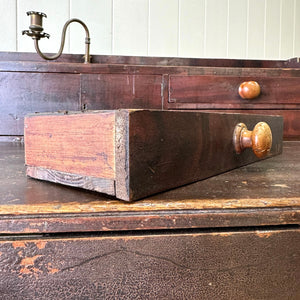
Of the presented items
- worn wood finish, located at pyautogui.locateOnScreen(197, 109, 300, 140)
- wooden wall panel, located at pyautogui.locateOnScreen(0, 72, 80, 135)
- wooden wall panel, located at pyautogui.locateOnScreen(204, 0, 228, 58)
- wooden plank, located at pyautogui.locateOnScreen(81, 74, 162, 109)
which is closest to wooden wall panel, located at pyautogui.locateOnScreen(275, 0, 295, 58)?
wooden wall panel, located at pyautogui.locateOnScreen(204, 0, 228, 58)

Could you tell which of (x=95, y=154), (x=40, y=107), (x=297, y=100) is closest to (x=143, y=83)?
(x=40, y=107)

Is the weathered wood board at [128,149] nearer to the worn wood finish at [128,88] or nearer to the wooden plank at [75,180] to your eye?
the wooden plank at [75,180]

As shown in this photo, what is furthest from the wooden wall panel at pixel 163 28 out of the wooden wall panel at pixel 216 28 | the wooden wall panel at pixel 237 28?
the wooden wall panel at pixel 237 28

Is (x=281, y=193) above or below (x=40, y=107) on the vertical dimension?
below

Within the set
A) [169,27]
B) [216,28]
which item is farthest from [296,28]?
[169,27]

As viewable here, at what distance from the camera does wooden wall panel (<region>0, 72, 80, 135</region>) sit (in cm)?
104

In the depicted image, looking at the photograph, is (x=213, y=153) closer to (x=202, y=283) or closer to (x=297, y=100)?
(x=202, y=283)

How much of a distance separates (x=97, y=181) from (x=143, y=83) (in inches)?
31.4

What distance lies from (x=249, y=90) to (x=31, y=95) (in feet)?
2.69

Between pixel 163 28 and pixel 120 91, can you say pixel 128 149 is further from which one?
pixel 163 28

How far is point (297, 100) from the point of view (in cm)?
115

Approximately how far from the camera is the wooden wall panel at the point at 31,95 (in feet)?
3.40

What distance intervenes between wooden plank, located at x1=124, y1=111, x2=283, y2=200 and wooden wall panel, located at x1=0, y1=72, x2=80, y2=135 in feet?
2.42

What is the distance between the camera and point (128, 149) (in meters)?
0.31
